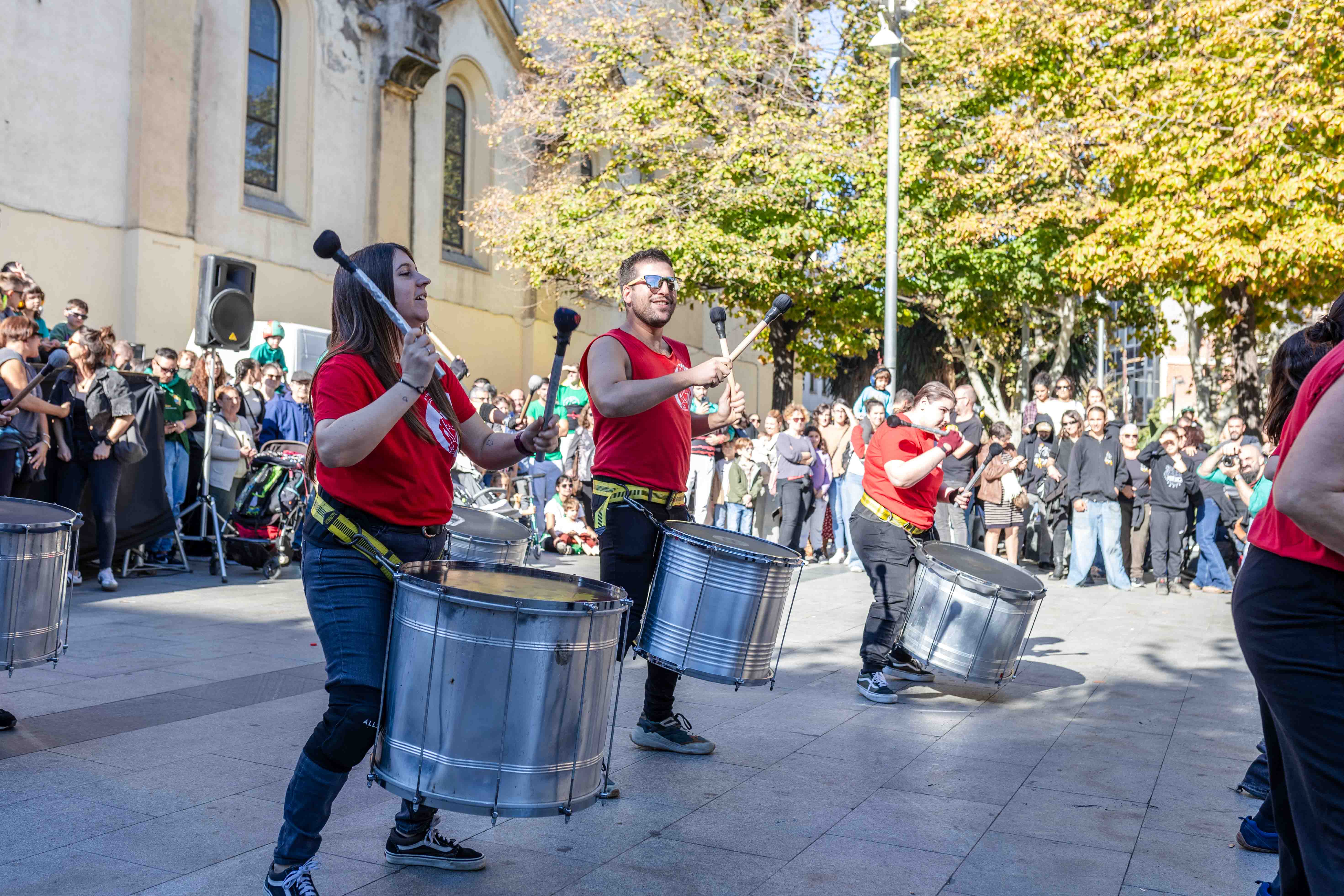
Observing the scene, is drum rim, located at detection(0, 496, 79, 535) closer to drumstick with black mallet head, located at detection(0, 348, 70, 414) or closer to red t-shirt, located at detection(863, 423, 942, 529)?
drumstick with black mallet head, located at detection(0, 348, 70, 414)

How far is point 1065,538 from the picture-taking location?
45.8 ft

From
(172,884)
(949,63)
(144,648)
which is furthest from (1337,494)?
(949,63)

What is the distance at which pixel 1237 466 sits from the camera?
11.2 metres

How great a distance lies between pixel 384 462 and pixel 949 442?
3.84m

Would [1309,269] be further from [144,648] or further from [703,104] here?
[144,648]

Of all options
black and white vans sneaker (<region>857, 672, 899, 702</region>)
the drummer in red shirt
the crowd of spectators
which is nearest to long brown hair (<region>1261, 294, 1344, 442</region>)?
the drummer in red shirt

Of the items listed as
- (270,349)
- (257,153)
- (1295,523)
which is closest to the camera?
(1295,523)

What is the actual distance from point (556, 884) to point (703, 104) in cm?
1923

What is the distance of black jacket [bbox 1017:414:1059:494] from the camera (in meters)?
14.2

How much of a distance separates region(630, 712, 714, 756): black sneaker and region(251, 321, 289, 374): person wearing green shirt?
9.81 metres

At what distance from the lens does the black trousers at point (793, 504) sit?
1457 cm

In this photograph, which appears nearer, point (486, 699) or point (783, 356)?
point (486, 699)

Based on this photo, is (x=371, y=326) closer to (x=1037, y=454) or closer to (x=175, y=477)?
(x=175, y=477)

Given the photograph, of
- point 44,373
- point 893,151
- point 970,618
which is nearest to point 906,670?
point 970,618
